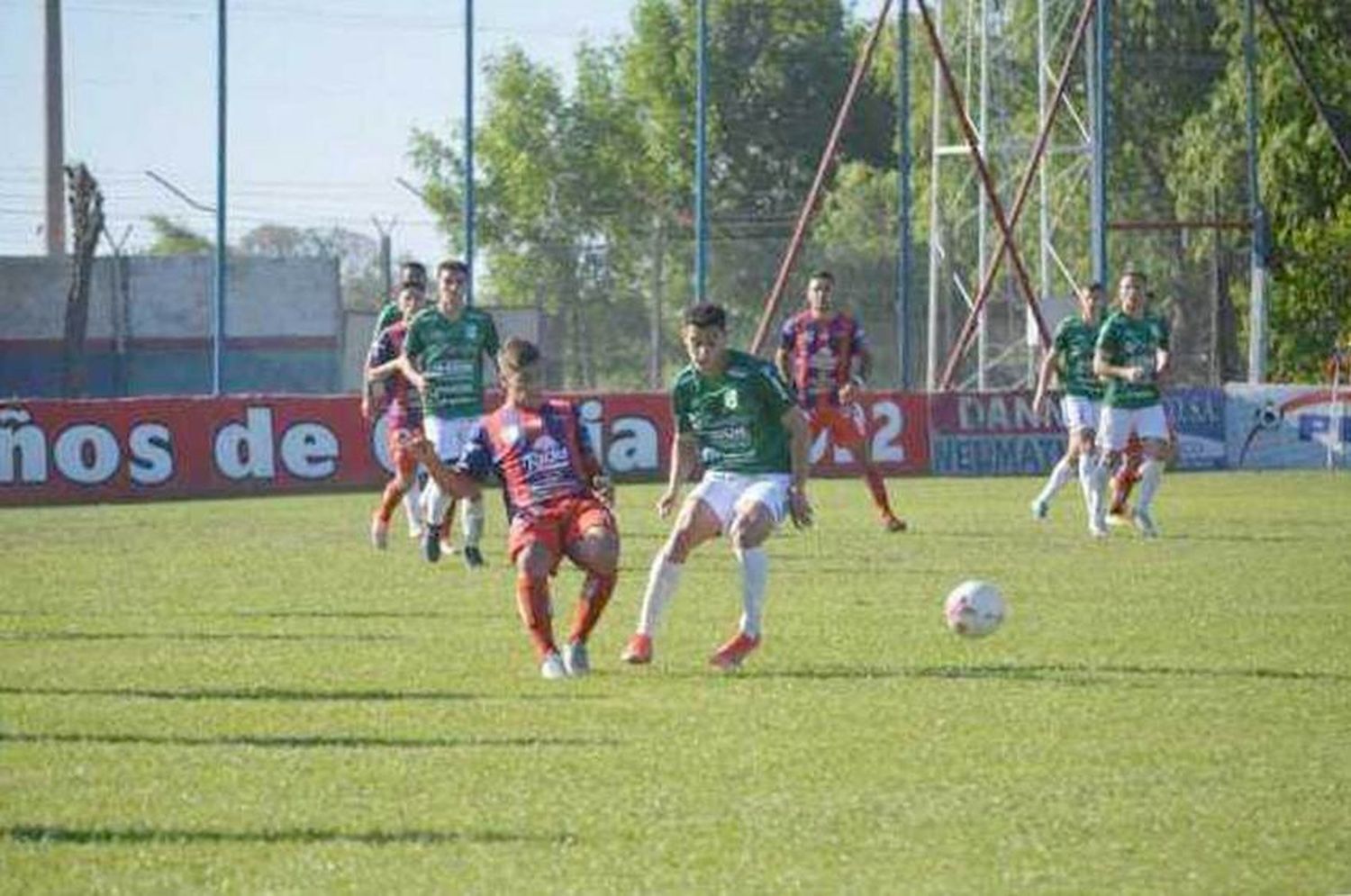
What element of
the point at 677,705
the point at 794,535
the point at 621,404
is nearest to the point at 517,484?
the point at 677,705

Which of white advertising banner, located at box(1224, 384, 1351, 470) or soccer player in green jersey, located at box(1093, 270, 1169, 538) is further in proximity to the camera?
white advertising banner, located at box(1224, 384, 1351, 470)

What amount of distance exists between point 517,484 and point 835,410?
39.7 feet

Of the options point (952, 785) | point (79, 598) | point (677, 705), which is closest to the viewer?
point (952, 785)

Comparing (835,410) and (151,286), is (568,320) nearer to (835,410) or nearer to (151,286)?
(151,286)

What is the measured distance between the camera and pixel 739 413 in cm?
1580

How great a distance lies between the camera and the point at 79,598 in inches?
784

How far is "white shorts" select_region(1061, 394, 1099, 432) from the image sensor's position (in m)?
26.9

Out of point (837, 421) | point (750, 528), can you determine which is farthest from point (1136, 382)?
point (750, 528)

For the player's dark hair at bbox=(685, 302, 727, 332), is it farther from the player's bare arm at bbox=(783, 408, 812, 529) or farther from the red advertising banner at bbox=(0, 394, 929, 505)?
the red advertising banner at bbox=(0, 394, 929, 505)

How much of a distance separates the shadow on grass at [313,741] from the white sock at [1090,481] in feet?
46.4

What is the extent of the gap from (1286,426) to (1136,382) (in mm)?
17911

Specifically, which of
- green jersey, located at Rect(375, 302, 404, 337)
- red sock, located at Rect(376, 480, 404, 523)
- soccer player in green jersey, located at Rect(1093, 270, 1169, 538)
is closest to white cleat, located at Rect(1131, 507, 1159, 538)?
soccer player in green jersey, located at Rect(1093, 270, 1169, 538)

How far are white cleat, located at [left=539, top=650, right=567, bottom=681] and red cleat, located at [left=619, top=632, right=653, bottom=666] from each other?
1.81 feet

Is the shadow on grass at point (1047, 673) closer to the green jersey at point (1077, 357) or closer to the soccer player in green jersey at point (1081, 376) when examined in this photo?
the soccer player in green jersey at point (1081, 376)
